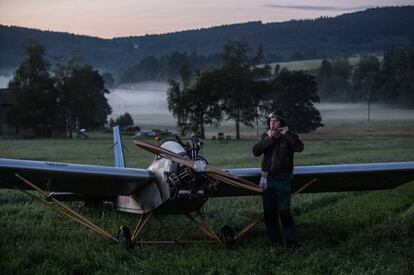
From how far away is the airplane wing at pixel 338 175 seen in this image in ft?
29.7

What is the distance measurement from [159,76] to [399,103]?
51124 mm

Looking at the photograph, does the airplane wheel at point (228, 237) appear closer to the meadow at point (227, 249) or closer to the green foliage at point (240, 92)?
the meadow at point (227, 249)

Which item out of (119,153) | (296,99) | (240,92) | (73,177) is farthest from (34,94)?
(73,177)

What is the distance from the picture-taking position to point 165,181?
827 cm

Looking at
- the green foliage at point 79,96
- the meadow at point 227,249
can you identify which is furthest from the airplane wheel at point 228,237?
the green foliage at point 79,96

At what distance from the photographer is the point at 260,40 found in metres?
91.0

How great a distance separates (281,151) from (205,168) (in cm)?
120

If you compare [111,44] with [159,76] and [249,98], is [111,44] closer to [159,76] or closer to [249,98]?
[159,76]

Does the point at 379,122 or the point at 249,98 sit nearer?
the point at 379,122

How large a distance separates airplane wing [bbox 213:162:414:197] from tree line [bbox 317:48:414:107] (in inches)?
1361

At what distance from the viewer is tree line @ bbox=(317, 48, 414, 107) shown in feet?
154

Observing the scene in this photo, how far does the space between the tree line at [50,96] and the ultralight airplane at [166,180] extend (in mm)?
63098

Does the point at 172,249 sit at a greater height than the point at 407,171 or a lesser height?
lesser

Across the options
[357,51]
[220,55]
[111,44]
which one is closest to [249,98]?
[220,55]
